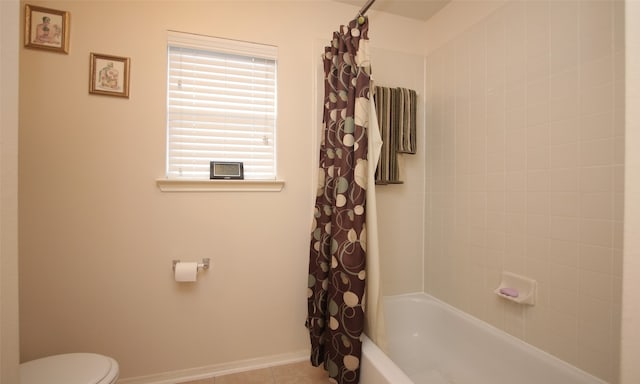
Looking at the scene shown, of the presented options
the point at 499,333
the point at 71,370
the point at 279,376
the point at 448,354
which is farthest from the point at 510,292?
the point at 71,370

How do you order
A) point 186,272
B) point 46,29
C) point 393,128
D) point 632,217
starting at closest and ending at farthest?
point 632,217
point 46,29
point 186,272
point 393,128

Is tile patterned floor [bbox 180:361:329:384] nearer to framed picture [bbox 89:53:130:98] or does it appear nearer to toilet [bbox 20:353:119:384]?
toilet [bbox 20:353:119:384]

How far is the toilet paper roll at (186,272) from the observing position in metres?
1.39

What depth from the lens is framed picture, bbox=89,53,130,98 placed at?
1.34 m

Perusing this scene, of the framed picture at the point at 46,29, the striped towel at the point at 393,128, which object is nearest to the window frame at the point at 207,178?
the framed picture at the point at 46,29

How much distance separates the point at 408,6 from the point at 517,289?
73.6 inches

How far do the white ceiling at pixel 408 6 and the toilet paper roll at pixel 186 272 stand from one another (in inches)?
76.5

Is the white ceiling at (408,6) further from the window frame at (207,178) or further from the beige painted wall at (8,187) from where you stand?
the beige painted wall at (8,187)

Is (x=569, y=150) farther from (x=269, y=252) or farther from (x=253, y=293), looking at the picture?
(x=253, y=293)

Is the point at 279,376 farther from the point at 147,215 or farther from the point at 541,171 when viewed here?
the point at 541,171

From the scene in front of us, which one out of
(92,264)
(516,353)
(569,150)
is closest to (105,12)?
(92,264)

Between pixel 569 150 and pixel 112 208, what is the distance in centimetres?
225

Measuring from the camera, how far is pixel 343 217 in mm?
1274

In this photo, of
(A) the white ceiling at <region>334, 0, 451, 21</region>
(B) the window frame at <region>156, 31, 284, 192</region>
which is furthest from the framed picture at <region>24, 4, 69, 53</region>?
(A) the white ceiling at <region>334, 0, 451, 21</region>
